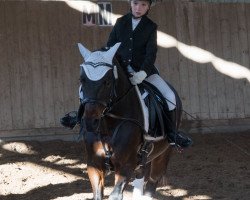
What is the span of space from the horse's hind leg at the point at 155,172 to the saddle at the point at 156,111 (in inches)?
33.8

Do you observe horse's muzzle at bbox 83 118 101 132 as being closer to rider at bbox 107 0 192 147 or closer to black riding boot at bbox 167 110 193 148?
rider at bbox 107 0 192 147

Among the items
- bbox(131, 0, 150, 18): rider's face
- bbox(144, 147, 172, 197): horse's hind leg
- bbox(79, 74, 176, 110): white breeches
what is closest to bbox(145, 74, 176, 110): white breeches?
bbox(79, 74, 176, 110): white breeches

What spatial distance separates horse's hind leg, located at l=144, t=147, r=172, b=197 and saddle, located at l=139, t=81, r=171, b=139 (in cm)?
86

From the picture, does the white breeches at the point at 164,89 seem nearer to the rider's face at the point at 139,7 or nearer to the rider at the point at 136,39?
the rider at the point at 136,39

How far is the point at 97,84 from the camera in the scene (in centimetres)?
400

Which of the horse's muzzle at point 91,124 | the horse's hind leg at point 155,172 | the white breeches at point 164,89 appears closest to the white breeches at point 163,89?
the white breeches at point 164,89

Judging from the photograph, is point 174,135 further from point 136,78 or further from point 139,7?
point 139,7

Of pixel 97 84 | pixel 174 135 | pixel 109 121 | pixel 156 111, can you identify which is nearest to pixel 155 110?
pixel 156 111

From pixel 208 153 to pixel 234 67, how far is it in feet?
9.44

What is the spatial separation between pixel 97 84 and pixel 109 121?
51 centimetres

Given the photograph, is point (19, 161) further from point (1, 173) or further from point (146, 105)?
point (146, 105)

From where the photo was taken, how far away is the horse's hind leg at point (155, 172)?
6.12 m

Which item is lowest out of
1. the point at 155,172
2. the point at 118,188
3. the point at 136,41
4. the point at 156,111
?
the point at 155,172

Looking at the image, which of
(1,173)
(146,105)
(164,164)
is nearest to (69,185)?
(1,173)
